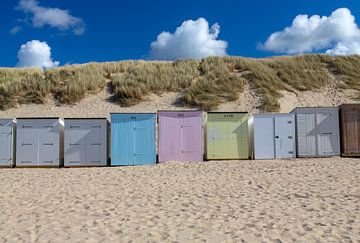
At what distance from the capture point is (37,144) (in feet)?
44.6

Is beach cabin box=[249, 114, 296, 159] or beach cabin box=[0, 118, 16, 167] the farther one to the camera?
beach cabin box=[249, 114, 296, 159]

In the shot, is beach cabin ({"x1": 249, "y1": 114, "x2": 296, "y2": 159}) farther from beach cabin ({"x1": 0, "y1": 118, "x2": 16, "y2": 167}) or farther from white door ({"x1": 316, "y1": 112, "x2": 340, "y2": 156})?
beach cabin ({"x1": 0, "y1": 118, "x2": 16, "y2": 167})

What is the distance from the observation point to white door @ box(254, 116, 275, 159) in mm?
14086

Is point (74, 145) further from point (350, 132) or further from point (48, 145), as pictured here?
point (350, 132)

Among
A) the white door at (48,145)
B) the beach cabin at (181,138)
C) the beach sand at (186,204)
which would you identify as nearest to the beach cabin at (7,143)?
the white door at (48,145)

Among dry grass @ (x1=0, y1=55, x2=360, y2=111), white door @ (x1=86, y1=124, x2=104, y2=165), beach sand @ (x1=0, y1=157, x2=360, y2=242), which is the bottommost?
beach sand @ (x1=0, y1=157, x2=360, y2=242)

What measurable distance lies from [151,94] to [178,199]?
631 inches

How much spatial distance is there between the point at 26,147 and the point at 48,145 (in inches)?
29.8

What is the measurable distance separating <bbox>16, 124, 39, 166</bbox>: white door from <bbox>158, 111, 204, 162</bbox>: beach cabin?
13.9ft

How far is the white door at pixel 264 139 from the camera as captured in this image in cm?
1409

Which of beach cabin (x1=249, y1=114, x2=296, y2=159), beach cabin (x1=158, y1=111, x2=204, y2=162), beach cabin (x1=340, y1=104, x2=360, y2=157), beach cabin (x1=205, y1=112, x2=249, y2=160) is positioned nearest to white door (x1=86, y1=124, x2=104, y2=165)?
beach cabin (x1=158, y1=111, x2=204, y2=162)

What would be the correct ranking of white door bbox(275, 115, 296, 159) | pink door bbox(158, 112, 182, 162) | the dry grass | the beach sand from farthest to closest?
the dry grass, white door bbox(275, 115, 296, 159), pink door bbox(158, 112, 182, 162), the beach sand

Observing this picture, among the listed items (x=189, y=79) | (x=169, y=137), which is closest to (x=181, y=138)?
(x=169, y=137)

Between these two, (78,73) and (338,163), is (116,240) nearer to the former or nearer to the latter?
(338,163)
